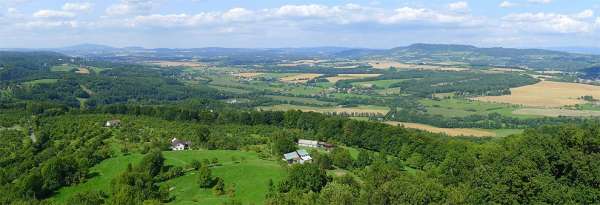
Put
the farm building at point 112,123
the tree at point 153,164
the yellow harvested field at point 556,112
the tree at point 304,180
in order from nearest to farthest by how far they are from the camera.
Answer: the tree at point 304,180, the tree at point 153,164, the farm building at point 112,123, the yellow harvested field at point 556,112

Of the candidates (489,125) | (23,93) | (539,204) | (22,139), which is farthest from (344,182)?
(23,93)

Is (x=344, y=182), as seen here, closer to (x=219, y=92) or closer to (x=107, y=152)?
(x=107, y=152)

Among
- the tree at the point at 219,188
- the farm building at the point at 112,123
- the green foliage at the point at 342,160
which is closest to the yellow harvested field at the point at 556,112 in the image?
the green foliage at the point at 342,160

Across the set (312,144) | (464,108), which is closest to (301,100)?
(464,108)

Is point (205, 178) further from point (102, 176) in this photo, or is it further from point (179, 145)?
→ point (179, 145)

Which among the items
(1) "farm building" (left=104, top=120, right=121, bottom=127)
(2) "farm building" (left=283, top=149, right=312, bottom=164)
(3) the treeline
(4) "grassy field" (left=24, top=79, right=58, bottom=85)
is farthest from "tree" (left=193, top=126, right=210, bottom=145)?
(4) "grassy field" (left=24, top=79, right=58, bottom=85)

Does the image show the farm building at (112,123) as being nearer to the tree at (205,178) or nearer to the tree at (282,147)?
the tree at (282,147)

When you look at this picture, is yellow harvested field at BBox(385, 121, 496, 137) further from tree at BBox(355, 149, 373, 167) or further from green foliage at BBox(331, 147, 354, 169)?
A: green foliage at BBox(331, 147, 354, 169)
